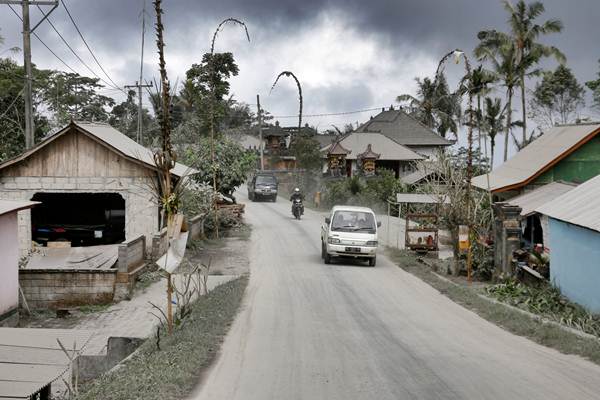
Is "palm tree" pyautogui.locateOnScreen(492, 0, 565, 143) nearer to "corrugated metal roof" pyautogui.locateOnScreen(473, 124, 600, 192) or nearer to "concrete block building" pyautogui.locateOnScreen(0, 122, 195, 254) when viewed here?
"corrugated metal roof" pyautogui.locateOnScreen(473, 124, 600, 192)

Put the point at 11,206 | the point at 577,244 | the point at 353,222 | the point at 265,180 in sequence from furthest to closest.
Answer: the point at 265,180
the point at 353,222
the point at 577,244
the point at 11,206

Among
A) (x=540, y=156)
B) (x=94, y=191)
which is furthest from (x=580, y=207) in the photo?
(x=94, y=191)

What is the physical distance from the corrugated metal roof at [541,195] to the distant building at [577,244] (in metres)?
4.78

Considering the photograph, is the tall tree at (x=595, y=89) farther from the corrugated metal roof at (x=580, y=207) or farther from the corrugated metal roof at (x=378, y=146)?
the corrugated metal roof at (x=580, y=207)

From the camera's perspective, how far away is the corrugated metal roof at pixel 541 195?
78.6 ft

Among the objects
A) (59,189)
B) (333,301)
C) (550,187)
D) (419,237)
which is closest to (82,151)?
(59,189)

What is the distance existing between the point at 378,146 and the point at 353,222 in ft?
121

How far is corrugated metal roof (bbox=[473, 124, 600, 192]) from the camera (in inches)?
1056

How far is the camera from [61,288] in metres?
17.4

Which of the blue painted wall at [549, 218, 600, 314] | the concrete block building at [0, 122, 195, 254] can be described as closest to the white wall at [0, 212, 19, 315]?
the concrete block building at [0, 122, 195, 254]

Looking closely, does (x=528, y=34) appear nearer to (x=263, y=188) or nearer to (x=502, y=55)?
(x=502, y=55)

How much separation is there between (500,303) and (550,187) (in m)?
11.0

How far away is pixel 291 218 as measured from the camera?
136 ft

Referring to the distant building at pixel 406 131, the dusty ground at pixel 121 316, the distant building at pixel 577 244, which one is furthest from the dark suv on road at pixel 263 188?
the distant building at pixel 577 244
